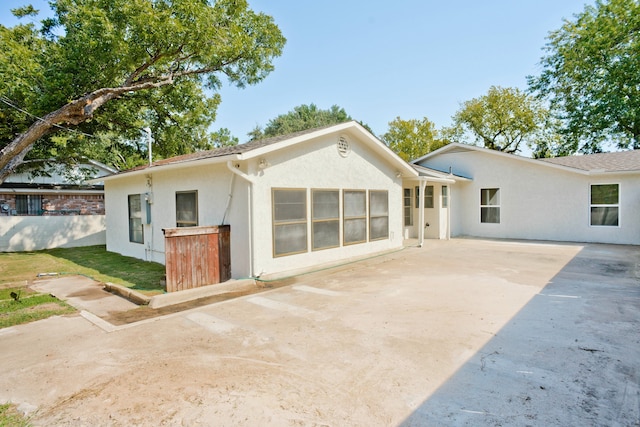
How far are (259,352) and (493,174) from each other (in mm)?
14382

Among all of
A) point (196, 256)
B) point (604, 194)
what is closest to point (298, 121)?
point (604, 194)

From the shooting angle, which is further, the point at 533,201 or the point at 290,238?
the point at 533,201

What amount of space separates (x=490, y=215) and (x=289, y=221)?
11.1 meters

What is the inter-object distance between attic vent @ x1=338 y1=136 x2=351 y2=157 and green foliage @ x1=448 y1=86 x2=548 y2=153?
26218mm

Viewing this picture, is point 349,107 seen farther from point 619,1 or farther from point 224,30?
point 224,30

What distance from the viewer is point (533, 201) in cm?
1413

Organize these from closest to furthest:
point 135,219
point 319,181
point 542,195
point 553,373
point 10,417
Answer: point 10,417 < point 553,373 < point 319,181 < point 135,219 < point 542,195

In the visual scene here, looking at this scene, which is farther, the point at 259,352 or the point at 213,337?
the point at 213,337

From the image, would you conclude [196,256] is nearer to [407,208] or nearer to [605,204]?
[407,208]

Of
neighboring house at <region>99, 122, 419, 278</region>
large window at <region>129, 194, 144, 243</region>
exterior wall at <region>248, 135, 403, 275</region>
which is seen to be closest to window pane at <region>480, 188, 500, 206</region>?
neighboring house at <region>99, 122, 419, 278</region>

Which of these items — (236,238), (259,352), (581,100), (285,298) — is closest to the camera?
(259,352)

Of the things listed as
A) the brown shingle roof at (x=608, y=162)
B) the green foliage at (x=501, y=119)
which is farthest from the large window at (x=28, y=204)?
the green foliage at (x=501, y=119)

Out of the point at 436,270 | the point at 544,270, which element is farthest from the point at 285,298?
the point at 544,270

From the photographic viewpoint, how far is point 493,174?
1513cm
